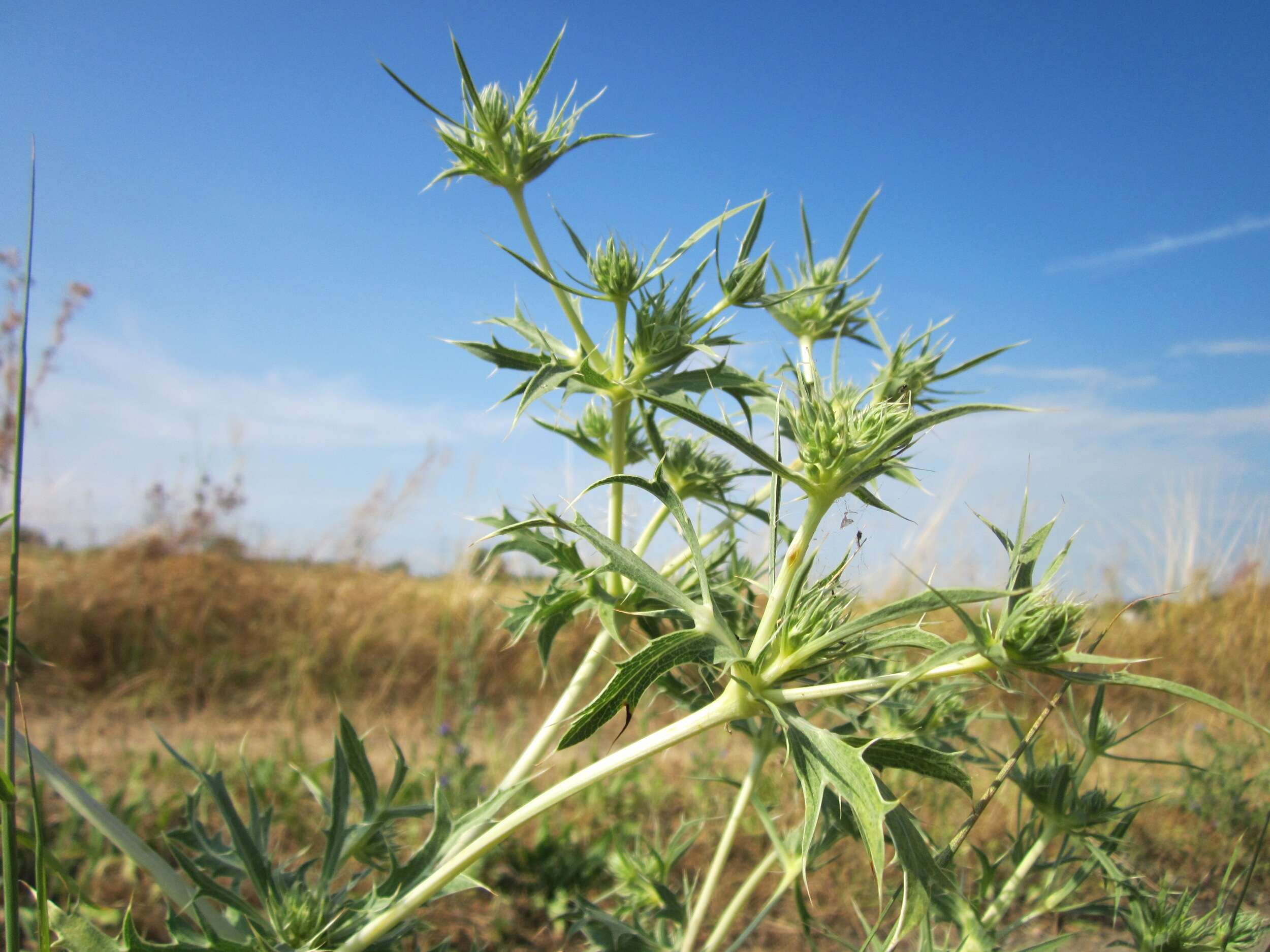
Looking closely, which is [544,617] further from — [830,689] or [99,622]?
[99,622]

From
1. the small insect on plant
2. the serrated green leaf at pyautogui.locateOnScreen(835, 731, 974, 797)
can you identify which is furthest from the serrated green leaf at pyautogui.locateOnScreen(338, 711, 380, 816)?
the serrated green leaf at pyautogui.locateOnScreen(835, 731, 974, 797)

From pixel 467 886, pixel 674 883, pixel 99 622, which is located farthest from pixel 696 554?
pixel 99 622

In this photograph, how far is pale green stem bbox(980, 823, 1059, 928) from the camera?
1.05 m

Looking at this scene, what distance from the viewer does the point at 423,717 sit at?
436 centimetres

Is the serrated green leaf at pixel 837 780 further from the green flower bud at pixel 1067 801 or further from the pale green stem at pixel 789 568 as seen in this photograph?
the green flower bud at pixel 1067 801

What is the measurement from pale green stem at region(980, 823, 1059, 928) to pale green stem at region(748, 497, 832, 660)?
619 millimetres

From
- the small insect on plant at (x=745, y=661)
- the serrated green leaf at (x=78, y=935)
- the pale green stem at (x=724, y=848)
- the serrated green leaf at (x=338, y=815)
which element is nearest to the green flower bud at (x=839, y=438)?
the small insect on plant at (x=745, y=661)

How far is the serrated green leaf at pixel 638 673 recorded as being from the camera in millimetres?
670

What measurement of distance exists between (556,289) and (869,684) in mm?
625

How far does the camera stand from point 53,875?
88.3 inches

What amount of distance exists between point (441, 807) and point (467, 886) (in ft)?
0.38

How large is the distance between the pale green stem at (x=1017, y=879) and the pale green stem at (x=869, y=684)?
1.73 feet

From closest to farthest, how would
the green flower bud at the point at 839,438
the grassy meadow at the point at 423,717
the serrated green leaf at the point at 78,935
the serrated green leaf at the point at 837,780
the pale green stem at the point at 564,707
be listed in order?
the serrated green leaf at the point at 837,780 → the green flower bud at the point at 839,438 → the serrated green leaf at the point at 78,935 → the pale green stem at the point at 564,707 → the grassy meadow at the point at 423,717

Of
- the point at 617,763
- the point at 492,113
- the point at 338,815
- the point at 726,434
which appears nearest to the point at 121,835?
the point at 338,815
